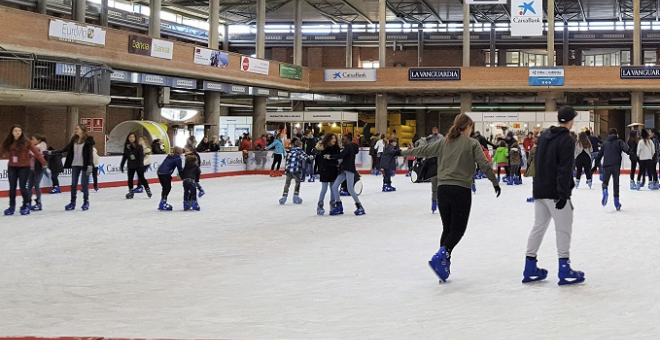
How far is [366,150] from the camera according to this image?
32188 mm

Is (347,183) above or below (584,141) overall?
below

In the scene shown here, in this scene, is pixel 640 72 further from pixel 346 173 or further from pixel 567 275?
pixel 567 275

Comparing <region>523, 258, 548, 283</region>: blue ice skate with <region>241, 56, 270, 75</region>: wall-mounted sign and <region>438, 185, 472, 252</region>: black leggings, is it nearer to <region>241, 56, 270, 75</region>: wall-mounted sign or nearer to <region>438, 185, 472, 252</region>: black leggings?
<region>438, 185, 472, 252</region>: black leggings

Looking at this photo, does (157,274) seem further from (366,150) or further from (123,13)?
(123,13)

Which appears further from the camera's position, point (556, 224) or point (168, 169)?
point (168, 169)

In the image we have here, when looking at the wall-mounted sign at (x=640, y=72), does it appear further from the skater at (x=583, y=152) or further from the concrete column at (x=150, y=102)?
the concrete column at (x=150, y=102)

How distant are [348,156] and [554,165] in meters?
7.34

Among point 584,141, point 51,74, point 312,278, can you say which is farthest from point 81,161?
point 584,141

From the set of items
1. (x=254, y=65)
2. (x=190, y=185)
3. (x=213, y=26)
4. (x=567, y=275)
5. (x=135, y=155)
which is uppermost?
(x=213, y=26)

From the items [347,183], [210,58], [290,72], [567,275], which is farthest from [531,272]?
[290,72]

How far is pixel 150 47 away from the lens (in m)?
30.6

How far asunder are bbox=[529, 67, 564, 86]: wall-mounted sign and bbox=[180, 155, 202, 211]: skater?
96.1ft

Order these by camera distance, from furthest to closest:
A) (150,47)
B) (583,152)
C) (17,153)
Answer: (150,47) < (583,152) < (17,153)

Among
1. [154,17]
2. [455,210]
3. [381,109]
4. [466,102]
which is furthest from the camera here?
[381,109]
